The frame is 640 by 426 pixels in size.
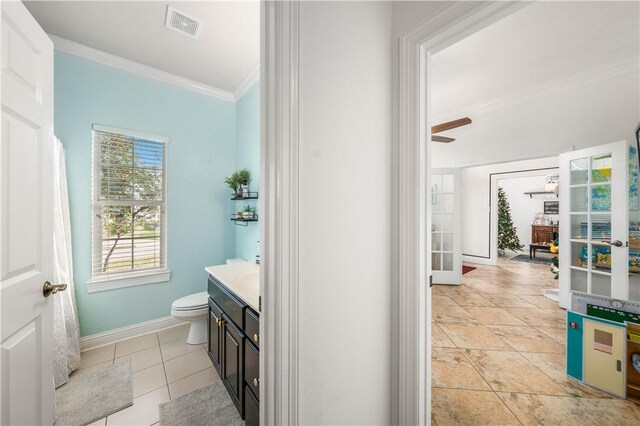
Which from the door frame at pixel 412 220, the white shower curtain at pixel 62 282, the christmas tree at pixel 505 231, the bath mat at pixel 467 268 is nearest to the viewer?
the door frame at pixel 412 220

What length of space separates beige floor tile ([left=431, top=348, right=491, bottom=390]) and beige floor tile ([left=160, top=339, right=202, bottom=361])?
6.87 feet

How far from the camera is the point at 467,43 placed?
2.30 metres

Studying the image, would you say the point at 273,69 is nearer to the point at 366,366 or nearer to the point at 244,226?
the point at 366,366

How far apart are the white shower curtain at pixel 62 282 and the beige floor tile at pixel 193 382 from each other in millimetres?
836

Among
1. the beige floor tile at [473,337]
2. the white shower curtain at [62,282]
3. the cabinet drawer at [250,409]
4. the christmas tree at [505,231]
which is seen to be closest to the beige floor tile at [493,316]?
the beige floor tile at [473,337]

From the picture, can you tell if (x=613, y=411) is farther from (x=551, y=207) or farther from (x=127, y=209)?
(x=551, y=207)

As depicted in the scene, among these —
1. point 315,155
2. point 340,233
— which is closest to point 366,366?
point 340,233

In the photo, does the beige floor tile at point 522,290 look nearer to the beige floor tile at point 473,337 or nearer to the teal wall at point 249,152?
the beige floor tile at point 473,337

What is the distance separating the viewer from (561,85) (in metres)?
2.84

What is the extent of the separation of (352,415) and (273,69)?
1.38m

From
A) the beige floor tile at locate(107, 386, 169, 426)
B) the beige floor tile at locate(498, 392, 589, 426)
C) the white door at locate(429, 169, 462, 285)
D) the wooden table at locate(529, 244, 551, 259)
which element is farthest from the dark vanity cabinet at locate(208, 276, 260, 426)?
the wooden table at locate(529, 244, 551, 259)

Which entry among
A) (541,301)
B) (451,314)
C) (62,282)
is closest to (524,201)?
(541,301)

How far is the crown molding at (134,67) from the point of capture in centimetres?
214

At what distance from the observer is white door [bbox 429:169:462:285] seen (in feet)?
13.0
